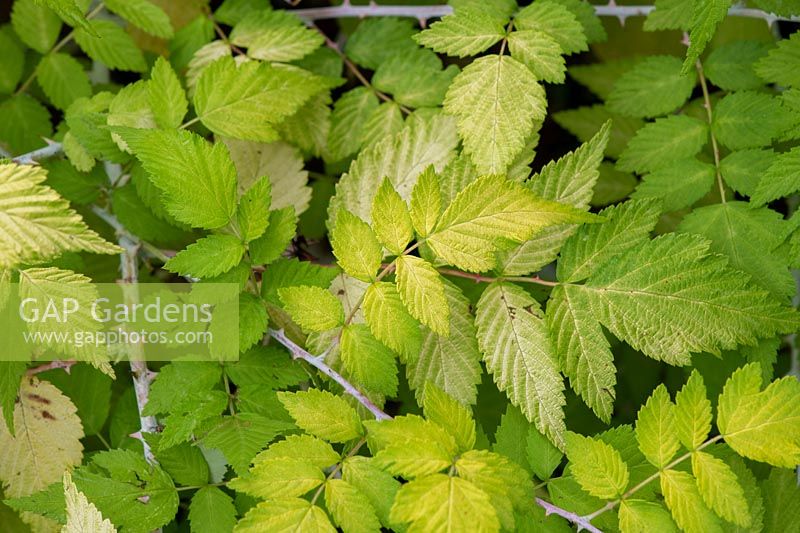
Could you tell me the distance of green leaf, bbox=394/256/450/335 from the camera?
113 cm

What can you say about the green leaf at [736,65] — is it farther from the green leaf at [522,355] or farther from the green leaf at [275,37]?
the green leaf at [275,37]

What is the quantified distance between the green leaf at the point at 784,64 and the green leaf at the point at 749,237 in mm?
245

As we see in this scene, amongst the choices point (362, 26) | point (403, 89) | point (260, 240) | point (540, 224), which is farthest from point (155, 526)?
point (362, 26)

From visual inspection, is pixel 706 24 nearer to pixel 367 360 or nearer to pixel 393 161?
pixel 393 161

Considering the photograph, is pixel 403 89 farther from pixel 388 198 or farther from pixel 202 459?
pixel 202 459

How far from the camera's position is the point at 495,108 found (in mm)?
1342

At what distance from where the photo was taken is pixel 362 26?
68.0 inches

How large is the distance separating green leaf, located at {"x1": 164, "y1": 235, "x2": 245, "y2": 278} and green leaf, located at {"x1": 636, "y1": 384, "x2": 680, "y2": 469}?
721mm

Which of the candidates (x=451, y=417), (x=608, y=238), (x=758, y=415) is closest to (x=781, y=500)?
(x=758, y=415)

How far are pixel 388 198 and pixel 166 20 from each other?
0.75m

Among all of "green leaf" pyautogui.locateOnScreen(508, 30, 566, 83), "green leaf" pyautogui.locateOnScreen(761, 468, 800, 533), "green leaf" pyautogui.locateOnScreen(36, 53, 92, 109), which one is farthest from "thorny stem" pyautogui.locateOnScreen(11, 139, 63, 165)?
"green leaf" pyautogui.locateOnScreen(761, 468, 800, 533)

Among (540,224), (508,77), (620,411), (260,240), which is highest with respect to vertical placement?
(508,77)

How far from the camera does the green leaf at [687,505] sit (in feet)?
3.50

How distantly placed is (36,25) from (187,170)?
76 centimetres
